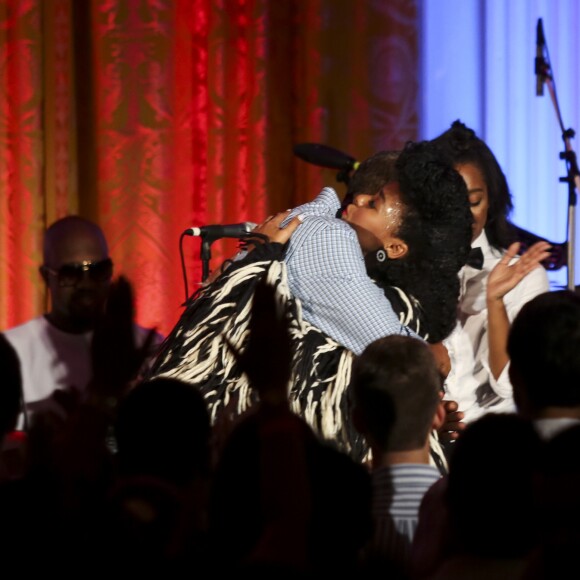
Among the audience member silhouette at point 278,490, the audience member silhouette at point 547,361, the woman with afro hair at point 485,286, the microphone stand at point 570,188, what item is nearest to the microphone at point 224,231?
the woman with afro hair at point 485,286

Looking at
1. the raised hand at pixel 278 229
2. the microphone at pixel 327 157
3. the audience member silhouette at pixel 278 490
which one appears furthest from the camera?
the microphone at pixel 327 157

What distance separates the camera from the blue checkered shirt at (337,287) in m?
2.25

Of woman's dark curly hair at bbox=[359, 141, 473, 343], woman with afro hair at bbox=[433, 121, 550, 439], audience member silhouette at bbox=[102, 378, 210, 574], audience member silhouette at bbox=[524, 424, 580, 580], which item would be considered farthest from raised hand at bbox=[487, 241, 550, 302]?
audience member silhouette at bbox=[102, 378, 210, 574]

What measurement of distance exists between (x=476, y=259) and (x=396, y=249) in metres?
0.60

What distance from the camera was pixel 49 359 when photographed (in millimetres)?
2592

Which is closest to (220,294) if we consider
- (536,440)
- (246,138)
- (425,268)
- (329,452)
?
(425,268)

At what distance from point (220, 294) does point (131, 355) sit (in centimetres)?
86

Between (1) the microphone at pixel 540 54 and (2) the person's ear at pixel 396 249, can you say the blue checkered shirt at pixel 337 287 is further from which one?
(1) the microphone at pixel 540 54

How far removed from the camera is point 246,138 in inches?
158

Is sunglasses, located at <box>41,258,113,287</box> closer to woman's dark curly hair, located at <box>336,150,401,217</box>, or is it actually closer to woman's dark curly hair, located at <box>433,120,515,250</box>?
woman's dark curly hair, located at <box>336,150,401,217</box>

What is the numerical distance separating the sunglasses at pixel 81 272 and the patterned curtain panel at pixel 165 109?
1.35 meters

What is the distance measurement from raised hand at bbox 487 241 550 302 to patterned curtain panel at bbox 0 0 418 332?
1.35 m

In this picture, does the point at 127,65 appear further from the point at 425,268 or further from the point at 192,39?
→ the point at 425,268

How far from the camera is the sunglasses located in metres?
2.63
